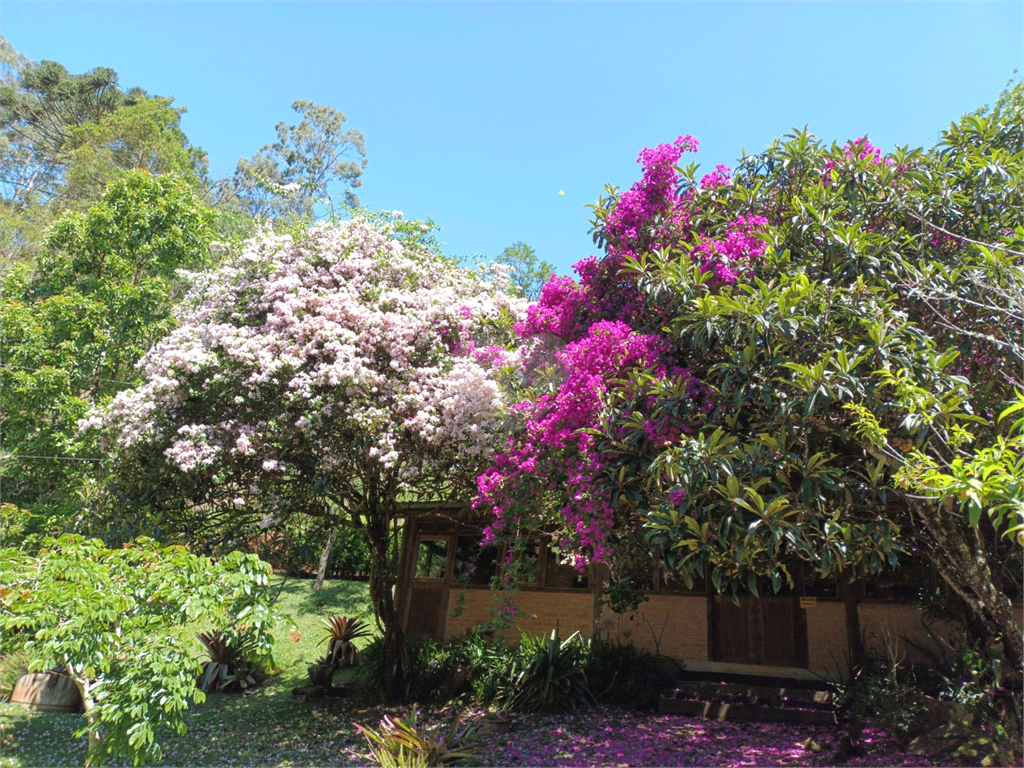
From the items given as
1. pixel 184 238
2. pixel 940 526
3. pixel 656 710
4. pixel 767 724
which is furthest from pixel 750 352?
pixel 184 238

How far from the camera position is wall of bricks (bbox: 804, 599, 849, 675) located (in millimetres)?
9461

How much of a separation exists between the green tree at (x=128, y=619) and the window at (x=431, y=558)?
7163mm

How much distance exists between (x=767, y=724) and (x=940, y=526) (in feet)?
12.1

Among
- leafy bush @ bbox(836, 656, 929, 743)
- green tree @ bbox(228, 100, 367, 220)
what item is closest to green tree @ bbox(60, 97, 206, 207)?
green tree @ bbox(228, 100, 367, 220)

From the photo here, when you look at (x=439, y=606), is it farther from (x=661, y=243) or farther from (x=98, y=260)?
(x=98, y=260)

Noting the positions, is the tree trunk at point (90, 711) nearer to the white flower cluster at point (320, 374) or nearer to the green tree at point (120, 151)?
the white flower cluster at point (320, 374)

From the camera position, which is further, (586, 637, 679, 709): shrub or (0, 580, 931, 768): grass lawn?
(586, 637, 679, 709): shrub

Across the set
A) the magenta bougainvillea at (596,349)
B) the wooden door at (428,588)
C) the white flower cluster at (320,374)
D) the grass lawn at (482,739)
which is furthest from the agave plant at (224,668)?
the magenta bougainvillea at (596,349)

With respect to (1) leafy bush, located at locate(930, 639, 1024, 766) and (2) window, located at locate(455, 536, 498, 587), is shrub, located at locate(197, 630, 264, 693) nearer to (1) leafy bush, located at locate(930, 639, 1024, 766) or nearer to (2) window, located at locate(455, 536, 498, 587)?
(2) window, located at locate(455, 536, 498, 587)

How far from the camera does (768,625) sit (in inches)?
398

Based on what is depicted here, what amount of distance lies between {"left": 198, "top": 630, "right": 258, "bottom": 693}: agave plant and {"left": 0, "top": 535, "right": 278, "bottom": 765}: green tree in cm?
587

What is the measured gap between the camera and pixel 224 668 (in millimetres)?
11438

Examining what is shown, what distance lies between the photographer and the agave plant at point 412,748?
6.34 meters

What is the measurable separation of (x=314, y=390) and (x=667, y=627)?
6.43 m
